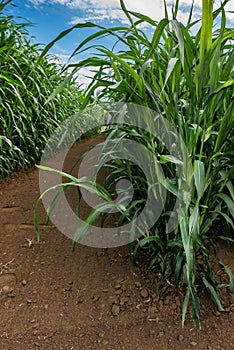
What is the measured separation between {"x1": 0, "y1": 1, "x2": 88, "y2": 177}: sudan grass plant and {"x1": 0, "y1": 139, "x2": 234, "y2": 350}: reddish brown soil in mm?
847

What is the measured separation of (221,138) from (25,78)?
175 cm

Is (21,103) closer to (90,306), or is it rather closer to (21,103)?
(21,103)

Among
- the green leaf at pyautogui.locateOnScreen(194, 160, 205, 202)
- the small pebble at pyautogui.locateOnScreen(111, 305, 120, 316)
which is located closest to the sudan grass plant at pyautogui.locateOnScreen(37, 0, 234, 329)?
the green leaf at pyautogui.locateOnScreen(194, 160, 205, 202)

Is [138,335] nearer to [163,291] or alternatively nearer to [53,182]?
[163,291]

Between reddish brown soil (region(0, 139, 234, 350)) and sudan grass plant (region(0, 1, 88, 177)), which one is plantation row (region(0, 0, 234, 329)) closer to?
reddish brown soil (region(0, 139, 234, 350))

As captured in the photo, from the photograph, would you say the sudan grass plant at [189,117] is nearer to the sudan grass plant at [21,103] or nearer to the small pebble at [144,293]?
the small pebble at [144,293]

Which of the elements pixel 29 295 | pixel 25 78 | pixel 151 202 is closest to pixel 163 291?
pixel 151 202

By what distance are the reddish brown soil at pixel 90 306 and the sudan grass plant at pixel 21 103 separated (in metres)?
0.85

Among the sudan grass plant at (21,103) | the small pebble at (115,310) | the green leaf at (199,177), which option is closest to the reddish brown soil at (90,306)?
the small pebble at (115,310)

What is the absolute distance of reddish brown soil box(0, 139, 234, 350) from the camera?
87 centimetres

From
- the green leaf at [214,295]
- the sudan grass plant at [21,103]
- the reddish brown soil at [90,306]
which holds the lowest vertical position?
the reddish brown soil at [90,306]

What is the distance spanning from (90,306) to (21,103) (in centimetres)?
131

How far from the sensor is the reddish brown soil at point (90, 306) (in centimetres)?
87

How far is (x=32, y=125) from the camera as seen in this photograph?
2.12 metres
